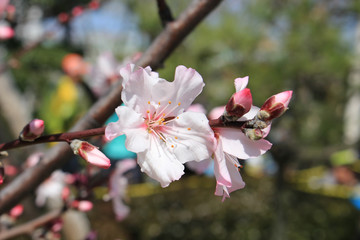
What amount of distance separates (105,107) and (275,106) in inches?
14.9

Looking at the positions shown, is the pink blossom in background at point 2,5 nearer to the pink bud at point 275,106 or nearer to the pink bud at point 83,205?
the pink bud at point 83,205

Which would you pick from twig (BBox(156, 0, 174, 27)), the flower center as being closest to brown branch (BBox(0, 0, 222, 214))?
twig (BBox(156, 0, 174, 27))

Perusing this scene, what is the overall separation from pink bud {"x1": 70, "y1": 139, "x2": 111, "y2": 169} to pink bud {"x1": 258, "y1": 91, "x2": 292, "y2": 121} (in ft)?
0.80

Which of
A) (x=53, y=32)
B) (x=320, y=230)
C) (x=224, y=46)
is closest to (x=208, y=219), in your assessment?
(x=320, y=230)

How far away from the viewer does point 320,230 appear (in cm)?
410

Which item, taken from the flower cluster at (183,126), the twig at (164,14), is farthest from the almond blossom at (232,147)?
the twig at (164,14)

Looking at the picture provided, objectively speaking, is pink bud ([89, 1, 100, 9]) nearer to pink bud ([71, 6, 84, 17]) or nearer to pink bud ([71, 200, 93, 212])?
pink bud ([71, 6, 84, 17])

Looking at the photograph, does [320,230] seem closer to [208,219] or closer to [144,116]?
[208,219]

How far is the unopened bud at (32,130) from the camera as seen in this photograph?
0.54 meters

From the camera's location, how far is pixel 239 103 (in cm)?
56

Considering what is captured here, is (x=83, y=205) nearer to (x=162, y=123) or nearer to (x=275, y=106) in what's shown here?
(x=162, y=123)

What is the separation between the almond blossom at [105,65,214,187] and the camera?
579 mm

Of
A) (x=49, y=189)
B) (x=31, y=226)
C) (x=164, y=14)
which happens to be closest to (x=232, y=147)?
(x=164, y=14)

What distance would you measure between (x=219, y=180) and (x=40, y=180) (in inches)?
16.7
